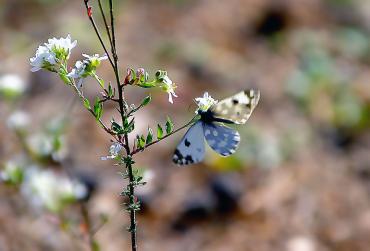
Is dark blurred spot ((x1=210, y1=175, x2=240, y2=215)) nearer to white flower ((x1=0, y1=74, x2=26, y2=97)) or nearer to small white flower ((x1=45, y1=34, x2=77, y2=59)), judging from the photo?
white flower ((x1=0, y1=74, x2=26, y2=97))

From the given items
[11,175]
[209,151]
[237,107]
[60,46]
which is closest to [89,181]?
[209,151]

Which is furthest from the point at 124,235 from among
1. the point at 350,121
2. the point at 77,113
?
the point at 350,121

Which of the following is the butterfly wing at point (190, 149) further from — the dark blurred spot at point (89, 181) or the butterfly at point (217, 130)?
the dark blurred spot at point (89, 181)

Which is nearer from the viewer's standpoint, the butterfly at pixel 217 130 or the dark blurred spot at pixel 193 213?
the butterfly at pixel 217 130

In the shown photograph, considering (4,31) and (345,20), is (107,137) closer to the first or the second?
(4,31)

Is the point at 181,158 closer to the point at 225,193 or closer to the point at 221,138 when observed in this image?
the point at 221,138

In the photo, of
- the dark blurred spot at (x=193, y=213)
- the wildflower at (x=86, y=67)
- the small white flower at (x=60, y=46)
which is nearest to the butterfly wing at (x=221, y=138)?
the wildflower at (x=86, y=67)
